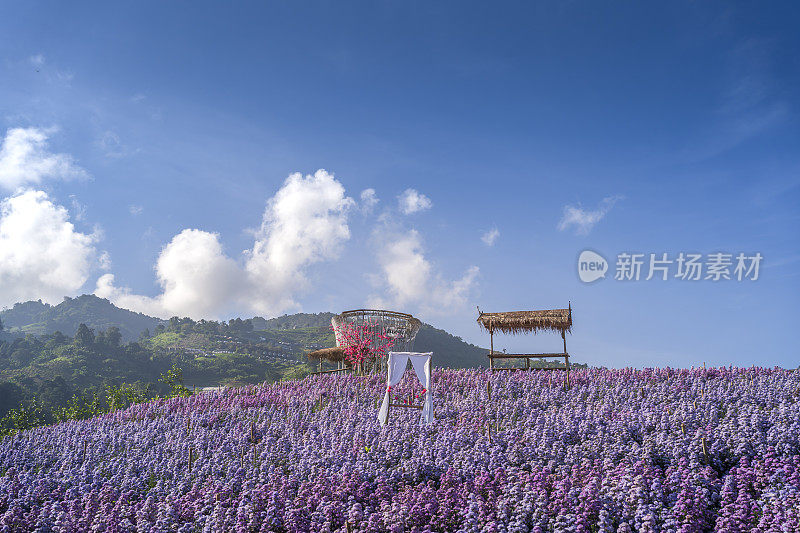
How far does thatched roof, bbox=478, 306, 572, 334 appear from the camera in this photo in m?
17.6

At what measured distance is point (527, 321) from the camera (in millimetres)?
17859

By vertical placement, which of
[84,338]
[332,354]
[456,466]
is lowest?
[456,466]

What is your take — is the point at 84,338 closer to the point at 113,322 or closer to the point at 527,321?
the point at 527,321

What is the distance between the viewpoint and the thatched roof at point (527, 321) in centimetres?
1761

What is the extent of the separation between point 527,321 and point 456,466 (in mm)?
10201

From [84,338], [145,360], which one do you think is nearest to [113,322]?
[84,338]

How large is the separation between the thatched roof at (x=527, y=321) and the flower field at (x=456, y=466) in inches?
147

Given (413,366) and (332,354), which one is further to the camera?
(332,354)

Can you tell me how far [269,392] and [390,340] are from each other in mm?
5794

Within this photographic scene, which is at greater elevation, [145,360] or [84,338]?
[84,338]


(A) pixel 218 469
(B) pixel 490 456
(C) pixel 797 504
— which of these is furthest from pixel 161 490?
(C) pixel 797 504

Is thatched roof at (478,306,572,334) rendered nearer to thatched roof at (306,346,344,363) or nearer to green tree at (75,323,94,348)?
thatched roof at (306,346,344,363)

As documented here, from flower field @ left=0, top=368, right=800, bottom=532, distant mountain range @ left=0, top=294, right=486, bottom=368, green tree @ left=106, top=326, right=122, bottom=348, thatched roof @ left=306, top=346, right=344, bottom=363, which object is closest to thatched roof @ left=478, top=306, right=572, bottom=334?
flower field @ left=0, top=368, right=800, bottom=532

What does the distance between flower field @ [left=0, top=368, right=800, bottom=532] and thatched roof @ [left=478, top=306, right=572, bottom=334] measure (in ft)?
12.2
